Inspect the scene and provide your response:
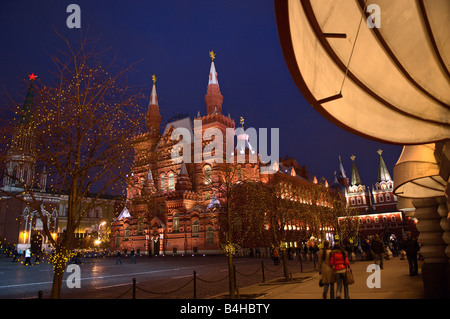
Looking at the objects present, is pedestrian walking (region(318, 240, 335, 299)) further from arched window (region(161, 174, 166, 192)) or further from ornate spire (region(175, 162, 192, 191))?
arched window (region(161, 174, 166, 192))

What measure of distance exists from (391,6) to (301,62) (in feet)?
5.48

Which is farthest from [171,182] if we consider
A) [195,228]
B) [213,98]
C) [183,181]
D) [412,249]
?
[412,249]

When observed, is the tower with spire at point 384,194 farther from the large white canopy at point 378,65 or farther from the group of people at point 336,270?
the large white canopy at point 378,65

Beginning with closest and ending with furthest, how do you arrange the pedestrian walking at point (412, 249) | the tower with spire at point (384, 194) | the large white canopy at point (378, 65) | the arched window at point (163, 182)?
the large white canopy at point (378, 65) < the pedestrian walking at point (412, 249) < the arched window at point (163, 182) < the tower with spire at point (384, 194)

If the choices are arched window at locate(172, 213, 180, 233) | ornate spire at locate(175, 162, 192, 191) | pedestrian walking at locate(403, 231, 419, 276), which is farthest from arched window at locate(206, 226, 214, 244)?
pedestrian walking at locate(403, 231, 419, 276)

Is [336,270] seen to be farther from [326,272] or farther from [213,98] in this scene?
[213,98]

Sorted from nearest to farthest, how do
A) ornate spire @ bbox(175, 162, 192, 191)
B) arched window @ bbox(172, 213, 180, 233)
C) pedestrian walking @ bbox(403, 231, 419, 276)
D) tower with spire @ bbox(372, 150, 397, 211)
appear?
pedestrian walking @ bbox(403, 231, 419, 276) < arched window @ bbox(172, 213, 180, 233) < ornate spire @ bbox(175, 162, 192, 191) < tower with spire @ bbox(372, 150, 397, 211)

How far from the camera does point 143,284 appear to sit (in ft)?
52.9

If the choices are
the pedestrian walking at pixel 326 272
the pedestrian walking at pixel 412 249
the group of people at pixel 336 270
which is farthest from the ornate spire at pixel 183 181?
the group of people at pixel 336 270

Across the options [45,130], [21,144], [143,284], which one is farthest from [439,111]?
[143,284]

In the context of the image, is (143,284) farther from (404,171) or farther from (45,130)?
(404,171)

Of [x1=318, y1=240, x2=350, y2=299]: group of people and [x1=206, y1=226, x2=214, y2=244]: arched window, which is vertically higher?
[x1=318, y1=240, x2=350, y2=299]: group of people

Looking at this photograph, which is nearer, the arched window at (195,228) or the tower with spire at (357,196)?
the arched window at (195,228)

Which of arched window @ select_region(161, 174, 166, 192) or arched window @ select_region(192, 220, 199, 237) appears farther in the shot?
arched window @ select_region(161, 174, 166, 192)
